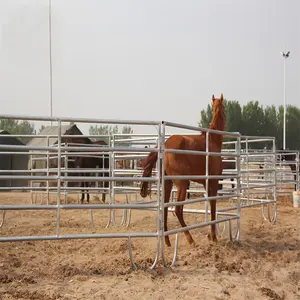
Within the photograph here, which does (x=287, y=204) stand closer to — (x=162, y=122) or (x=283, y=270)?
(x=283, y=270)

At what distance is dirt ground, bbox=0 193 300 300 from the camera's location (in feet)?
11.6

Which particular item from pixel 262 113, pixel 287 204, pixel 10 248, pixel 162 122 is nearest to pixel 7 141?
pixel 287 204

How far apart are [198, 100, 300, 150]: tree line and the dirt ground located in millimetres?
37837

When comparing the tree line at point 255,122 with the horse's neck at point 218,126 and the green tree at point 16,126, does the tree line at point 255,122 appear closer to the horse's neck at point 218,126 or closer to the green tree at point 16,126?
the green tree at point 16,126

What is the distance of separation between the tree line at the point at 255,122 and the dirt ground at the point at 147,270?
37.8 metres

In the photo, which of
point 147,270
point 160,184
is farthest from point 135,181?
point 147,270

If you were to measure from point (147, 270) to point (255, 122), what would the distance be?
137 ft

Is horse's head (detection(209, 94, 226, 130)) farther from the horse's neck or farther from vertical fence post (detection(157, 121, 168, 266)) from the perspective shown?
vertical fence post (detection(157, 121, 168, 266))

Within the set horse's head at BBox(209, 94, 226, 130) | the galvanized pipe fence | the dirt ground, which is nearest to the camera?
the dirt ground

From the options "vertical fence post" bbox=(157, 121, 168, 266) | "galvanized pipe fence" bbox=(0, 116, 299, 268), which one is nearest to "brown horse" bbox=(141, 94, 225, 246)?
"galvanized pipe fence" bbox=(0, 116, 299, 268)

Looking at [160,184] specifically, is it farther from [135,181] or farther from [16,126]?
[16,126]

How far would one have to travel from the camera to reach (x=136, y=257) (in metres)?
4.64

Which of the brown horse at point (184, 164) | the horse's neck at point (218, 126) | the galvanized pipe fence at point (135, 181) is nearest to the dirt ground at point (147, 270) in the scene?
the galvanized pipe fence at point (135, 181)

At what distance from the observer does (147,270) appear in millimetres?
4102
